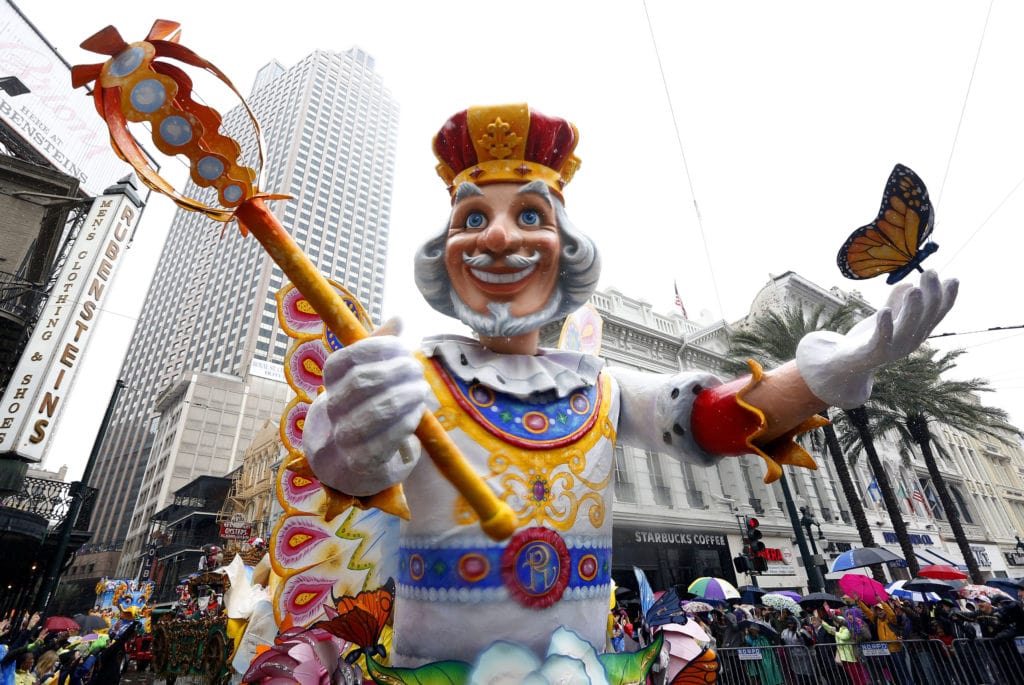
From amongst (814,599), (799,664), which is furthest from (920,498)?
(799,664)

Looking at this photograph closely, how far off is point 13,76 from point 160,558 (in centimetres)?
3321

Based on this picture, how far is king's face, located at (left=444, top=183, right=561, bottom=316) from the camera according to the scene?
193 centimetres

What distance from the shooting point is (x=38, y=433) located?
30.9ft

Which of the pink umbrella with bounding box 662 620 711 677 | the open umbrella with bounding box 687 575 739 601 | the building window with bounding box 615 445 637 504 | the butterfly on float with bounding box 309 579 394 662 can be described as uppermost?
the building window with bounding box 615 445 637 504

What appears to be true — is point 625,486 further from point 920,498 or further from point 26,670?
point 920,498

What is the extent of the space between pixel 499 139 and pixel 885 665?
7.59m

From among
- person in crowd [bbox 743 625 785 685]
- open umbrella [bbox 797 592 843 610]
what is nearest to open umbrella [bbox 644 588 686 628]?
person in crowd [bbox 743 625 785 685]

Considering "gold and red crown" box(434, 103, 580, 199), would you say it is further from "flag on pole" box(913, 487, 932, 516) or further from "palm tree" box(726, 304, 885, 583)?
"flag on pole" box(913, 487, 932, 516)

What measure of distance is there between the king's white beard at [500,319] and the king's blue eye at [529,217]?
0.28m

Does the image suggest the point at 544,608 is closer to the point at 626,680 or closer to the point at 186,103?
the point at 626,680

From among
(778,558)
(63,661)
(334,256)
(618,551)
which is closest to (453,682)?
(63,661)

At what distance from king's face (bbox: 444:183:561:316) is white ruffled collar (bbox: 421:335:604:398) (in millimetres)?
161

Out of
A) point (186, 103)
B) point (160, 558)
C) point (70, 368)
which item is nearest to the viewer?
point (186, 103)

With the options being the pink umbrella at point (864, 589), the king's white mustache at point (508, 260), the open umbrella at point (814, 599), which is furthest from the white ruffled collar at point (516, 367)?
the open umbrella at point (814, 599)
